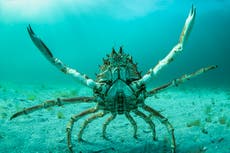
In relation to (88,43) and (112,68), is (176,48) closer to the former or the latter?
(112,68)

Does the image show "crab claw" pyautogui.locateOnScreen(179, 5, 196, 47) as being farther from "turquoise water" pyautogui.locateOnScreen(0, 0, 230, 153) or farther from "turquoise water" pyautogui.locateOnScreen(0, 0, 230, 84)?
"turquoise water" pyautogui.locateOnScreen(0, 0, 230, 84)

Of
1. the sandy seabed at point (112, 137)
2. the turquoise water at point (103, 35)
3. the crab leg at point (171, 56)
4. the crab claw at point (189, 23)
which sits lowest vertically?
the sandy seabed at point (112, 137)

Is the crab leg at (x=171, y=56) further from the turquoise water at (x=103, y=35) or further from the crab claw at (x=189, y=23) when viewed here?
the turquoise water at (x=103, y=35)

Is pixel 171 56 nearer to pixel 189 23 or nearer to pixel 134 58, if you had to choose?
pixel 189 23

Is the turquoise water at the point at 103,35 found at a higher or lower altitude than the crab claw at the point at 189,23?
higher

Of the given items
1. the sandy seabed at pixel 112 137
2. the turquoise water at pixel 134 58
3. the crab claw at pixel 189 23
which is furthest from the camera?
the turquoise water at pixel 134 58

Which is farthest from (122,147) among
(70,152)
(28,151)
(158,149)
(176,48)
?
(176,48)

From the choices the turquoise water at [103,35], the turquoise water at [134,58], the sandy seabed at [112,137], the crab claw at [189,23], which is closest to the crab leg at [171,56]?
the crab claw at [189,23]

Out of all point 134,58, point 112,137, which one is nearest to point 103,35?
point 134,58

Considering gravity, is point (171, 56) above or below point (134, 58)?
below
